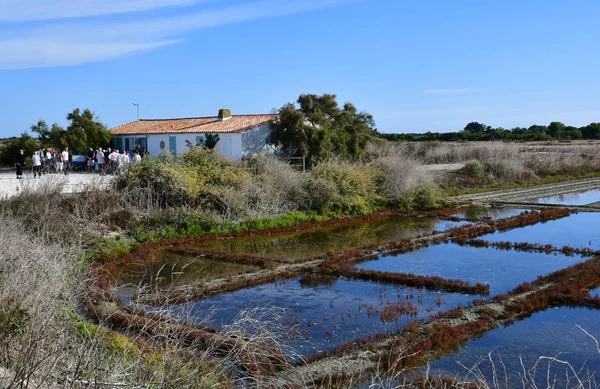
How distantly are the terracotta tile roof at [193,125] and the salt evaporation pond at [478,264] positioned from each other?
20276 millimetres

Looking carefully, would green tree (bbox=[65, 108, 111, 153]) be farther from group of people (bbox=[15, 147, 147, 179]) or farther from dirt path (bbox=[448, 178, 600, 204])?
dirt path (bbox=[448, 178, 600, 204])

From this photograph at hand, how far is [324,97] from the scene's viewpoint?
3688cm

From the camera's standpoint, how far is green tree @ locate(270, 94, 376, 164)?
3509cm

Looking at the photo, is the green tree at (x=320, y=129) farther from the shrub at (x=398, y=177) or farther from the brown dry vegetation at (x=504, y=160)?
the shrub at (x=398, y=177)

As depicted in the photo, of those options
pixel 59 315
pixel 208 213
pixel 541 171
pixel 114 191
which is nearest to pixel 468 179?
pixel 541 171

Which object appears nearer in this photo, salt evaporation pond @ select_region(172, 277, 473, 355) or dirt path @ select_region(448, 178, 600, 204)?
salt evaporation pond @ select_region(172, 277, 473, 355)

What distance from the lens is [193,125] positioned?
1604 inches

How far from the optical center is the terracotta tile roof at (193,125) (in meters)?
37.3

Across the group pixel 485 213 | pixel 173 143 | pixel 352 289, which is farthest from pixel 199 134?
pixel 352 289

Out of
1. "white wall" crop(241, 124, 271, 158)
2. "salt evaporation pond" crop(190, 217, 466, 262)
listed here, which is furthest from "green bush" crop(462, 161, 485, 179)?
"salt evaporation pond" crop(190, 217, 466, 262)

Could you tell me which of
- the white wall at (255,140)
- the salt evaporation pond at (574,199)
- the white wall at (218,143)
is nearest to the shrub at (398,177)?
the salt evaporation pond at (574,199)

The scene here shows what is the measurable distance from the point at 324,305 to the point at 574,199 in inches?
981

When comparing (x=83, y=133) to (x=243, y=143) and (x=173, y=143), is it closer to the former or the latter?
(x=173, y=143)

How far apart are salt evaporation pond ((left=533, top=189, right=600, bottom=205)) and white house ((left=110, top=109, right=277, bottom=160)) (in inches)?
643
